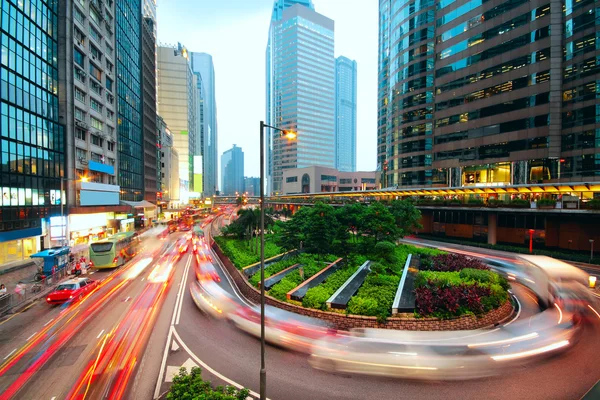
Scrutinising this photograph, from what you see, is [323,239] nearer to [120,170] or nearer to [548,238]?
[548,238]

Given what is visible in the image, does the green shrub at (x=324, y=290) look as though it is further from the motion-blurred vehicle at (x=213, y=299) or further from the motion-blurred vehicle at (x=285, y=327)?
the motion-blurred vehicle at (x=213, y=299)

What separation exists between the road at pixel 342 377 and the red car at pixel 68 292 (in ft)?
36.7

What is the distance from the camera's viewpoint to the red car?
20266 millimetres

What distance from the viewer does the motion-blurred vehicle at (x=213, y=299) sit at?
63.1 ft

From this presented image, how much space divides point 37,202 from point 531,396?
4968cm

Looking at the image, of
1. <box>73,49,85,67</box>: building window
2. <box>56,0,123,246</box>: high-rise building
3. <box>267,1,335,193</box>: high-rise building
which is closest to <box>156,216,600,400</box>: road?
<box>56,0,123,246</box>: high-rise building

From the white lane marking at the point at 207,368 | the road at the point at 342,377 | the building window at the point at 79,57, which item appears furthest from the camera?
the building window at the point at 79,57

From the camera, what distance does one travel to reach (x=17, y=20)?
32.5 metres

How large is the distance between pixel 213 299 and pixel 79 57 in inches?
1889

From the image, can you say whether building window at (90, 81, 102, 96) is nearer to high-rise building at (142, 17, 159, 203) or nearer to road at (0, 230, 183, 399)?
high-rise building at (142, 17, 159, 203)

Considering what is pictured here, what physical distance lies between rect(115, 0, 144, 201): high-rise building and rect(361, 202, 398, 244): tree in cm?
5689

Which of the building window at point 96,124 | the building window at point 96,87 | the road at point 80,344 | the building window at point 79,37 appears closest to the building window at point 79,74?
the building window at point 96,87

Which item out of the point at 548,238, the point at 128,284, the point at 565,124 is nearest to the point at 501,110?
the point at 565,124

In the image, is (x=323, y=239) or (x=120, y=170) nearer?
(x=323, y=239)
